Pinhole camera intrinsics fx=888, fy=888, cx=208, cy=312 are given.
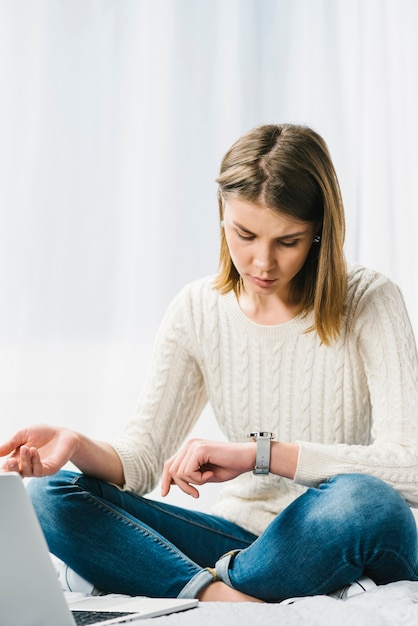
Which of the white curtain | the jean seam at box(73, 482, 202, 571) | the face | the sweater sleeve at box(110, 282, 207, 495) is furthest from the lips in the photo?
the white curtain

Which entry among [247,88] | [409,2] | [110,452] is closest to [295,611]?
[110,452]

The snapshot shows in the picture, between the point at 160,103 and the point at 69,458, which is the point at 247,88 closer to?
the point at 160,103

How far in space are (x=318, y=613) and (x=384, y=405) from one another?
46 cm

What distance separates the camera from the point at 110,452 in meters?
1.56

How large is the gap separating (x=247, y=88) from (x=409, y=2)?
0.51 metres

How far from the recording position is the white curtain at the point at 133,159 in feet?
7.98

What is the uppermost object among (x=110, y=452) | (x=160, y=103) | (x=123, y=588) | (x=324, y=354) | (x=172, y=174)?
(x=160, y=103)

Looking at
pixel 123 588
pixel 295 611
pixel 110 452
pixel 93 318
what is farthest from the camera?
pixel 93 318

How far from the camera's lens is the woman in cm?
132

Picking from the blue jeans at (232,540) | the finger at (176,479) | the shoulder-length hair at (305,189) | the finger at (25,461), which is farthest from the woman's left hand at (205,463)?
the shoulder-length hair at (305,189)

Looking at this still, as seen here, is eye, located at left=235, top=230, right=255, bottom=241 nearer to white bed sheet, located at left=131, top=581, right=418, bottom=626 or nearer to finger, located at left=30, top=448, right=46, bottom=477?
finger, located at left=30, top=448, right=46, bottom=477

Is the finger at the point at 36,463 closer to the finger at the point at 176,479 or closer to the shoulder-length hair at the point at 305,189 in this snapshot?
the finger at the point at 176,479

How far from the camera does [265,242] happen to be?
1.47 metres

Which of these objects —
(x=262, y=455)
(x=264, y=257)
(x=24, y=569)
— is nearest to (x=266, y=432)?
(x=262, y=455)
